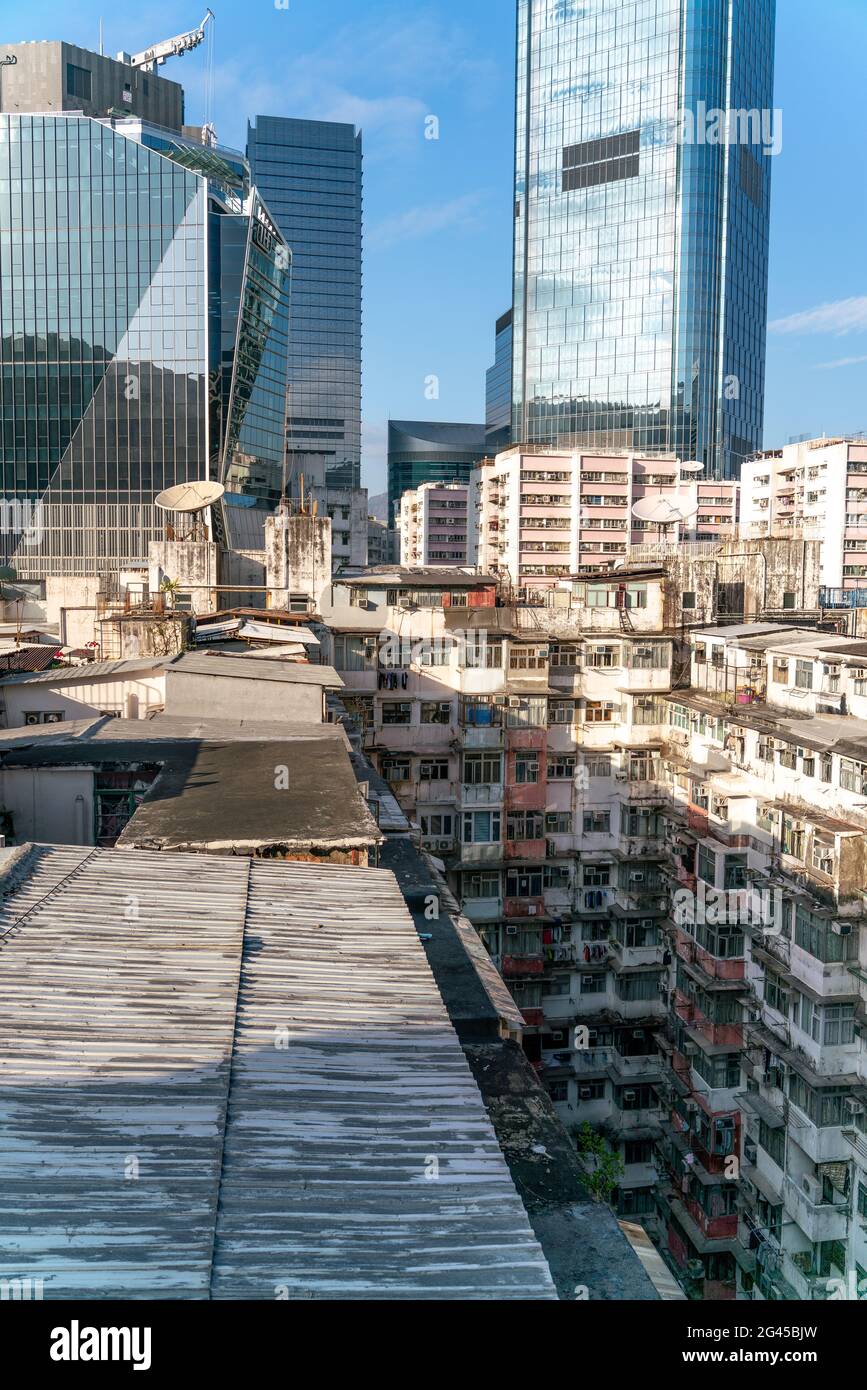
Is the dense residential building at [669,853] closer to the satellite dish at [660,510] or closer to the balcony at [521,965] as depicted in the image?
the balcony at [521,965]

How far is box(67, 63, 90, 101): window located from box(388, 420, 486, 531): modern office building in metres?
73.7

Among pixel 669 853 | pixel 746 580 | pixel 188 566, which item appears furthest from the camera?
pixel 746 580

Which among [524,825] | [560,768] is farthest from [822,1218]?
[560,768]

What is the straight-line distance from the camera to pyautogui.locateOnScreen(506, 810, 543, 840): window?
32.6 metres

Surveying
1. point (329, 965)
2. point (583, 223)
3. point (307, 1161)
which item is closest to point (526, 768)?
point (329, 965)

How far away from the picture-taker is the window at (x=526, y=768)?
32.6 m

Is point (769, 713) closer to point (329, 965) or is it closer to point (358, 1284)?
point (329, 965)

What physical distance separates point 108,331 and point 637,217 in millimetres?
54612

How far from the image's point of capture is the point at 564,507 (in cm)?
7612

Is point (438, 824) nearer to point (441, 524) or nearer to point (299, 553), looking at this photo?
point (299, 553)

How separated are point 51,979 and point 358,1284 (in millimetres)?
4277

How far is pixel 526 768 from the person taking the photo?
107ft

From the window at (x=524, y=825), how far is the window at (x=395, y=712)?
466cm

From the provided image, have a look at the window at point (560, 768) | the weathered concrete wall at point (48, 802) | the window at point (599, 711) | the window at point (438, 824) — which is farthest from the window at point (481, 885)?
the weathered concrete wall at point (48, 802)
